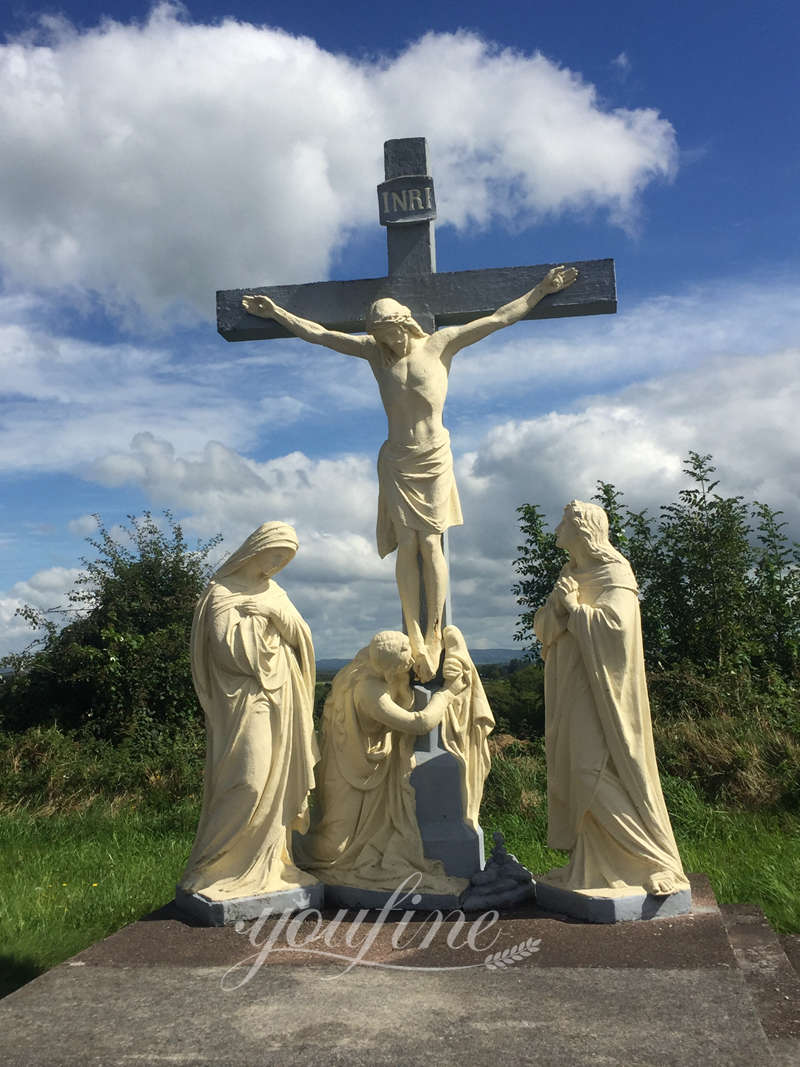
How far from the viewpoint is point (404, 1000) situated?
3.74 metres

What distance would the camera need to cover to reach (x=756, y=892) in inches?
249

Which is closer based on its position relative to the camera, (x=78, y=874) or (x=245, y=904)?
(x=245, y=904)

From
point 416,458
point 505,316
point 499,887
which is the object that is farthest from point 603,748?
point 505,316

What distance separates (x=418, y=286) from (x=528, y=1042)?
4.49 m

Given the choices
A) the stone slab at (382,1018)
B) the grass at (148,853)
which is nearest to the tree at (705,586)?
the grass at (148,853)

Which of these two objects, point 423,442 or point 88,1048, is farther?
point 423,442

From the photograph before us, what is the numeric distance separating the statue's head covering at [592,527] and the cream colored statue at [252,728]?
1.59 meters

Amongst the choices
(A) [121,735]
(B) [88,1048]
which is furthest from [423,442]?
(A) [121,735]

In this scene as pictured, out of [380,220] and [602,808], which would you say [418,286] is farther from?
[602,808]

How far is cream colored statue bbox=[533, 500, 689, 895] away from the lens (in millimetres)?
4945

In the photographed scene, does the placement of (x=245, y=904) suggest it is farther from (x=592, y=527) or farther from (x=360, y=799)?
(x=592, y=527)

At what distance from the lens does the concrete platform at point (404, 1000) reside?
3.25 meters

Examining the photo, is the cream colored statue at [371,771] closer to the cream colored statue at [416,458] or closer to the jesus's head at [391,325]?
the cream colored statue at [416,458]

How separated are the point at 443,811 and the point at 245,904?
122cm
